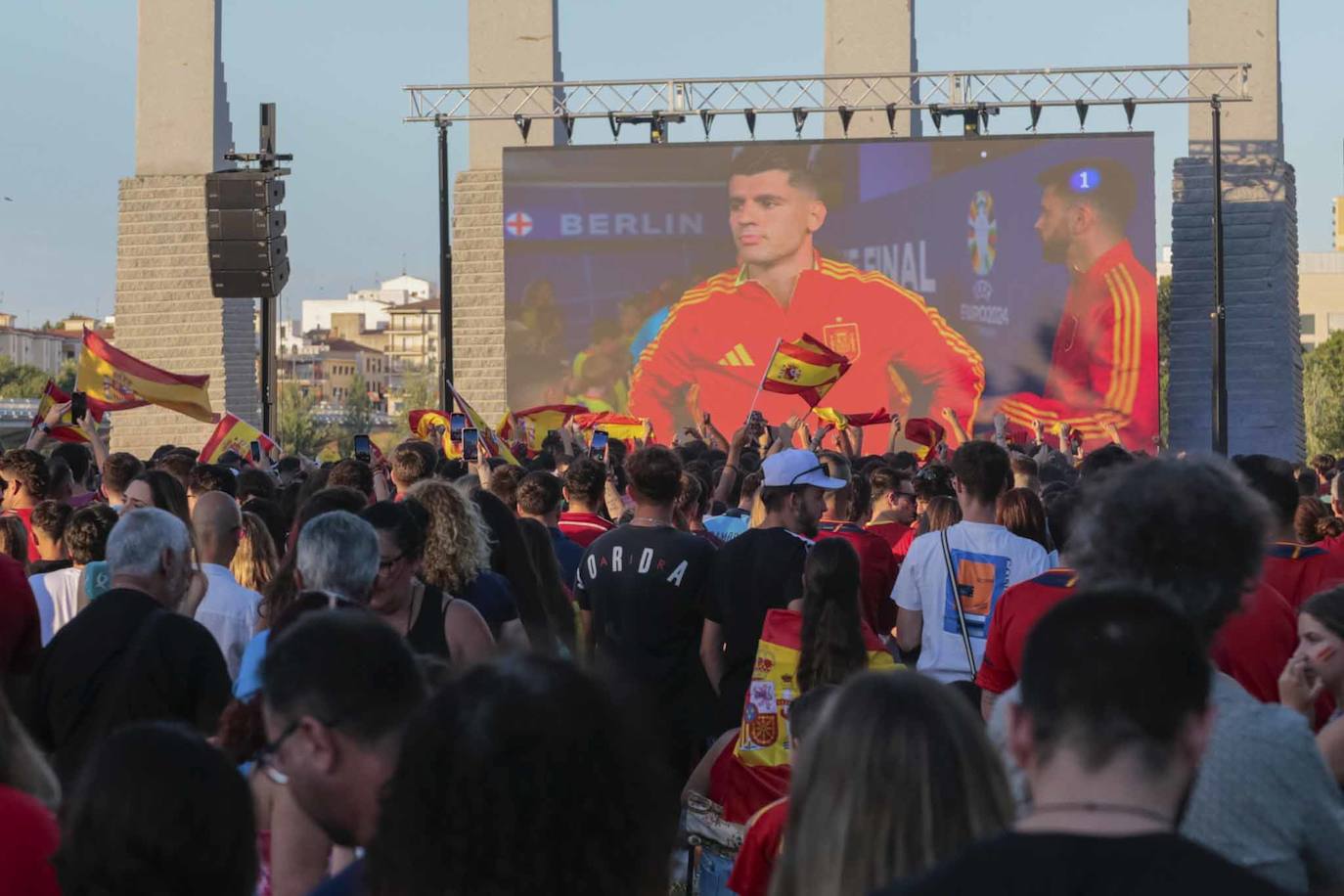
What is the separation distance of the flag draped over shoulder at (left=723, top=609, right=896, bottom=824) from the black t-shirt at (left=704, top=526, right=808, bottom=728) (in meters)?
0.79

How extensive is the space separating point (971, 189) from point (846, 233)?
6.03ft

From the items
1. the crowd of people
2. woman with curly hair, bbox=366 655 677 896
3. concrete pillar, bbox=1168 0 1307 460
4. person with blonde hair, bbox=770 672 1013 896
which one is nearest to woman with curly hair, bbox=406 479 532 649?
the crowd of people

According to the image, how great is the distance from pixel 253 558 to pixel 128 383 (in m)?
8.86

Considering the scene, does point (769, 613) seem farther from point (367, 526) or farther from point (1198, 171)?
point (1198, 171)

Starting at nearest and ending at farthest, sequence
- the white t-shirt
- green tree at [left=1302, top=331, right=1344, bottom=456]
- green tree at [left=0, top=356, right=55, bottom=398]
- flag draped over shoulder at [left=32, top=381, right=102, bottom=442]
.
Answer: the white t-shirt, flag draped over shoulder at [left=32, top=381, right=102, bottom=442], green tree at [left=1302, top=331, right=1344, bottom=456], green tree at [left=0, top=356, right=55, bottom=398]

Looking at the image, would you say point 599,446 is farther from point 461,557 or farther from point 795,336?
point 795,336

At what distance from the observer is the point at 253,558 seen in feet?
22.1

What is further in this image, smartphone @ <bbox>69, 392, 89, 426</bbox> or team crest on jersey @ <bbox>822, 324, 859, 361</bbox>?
team crest on jersey @ <bbox>822, 324, 859, 361</bbox>

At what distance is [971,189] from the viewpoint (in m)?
26.5

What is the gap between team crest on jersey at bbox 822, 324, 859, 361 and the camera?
26.4 metres

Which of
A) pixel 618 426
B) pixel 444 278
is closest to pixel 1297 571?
pixel 618 426

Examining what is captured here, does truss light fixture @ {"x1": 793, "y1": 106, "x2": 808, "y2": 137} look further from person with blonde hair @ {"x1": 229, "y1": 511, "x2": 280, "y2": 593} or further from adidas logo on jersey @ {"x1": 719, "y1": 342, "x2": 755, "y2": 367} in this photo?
person with blonde hair @ {"x1": 229, "y1": 511, "x2": 280, "y2": 593}

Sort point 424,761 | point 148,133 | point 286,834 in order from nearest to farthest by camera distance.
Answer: point 424,761 < point 286,834 < point 148,133

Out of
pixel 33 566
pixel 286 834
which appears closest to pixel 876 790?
pixel 286 834
